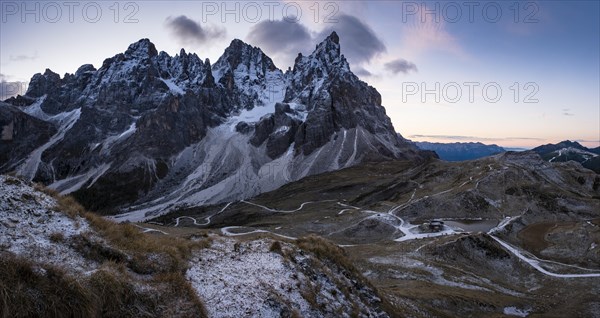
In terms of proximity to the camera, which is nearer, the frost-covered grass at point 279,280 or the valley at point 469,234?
the frost-covered grass at point 279,280

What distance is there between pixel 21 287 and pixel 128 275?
410cm

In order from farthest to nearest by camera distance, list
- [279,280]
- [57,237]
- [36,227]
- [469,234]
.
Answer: [469,234] → [279,280] → [36,227] → [57,237]

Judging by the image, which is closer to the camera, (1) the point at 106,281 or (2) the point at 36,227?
(1) the point at 106,281

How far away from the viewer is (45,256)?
1505 cm

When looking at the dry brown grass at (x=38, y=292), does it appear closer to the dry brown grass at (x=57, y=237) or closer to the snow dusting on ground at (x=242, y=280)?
the dry brown grass at (x=57, y=237)

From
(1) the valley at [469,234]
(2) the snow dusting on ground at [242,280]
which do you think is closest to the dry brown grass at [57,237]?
(2) the snow dusting on ground at [242,280]

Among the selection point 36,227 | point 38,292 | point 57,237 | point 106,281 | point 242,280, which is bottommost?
point 242,280

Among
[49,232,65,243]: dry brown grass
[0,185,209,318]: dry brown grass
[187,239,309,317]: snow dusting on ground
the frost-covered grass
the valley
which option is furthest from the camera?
the valley

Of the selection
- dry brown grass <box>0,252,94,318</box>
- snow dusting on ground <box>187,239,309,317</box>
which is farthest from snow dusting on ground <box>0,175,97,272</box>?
snow dusting on ground <box>187,239,309,317</box>

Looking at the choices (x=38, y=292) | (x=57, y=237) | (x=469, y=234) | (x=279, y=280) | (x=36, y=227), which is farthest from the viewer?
(x=469, y=234)

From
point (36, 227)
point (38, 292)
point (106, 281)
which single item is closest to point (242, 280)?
point (106, 281)

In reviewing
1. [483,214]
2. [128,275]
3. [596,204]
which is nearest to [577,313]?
[128,275]

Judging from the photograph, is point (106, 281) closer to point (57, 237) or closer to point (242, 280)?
point (57, 237)

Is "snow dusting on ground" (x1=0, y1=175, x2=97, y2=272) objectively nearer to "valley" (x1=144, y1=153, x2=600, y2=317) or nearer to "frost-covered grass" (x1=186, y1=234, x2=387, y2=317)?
"frost-covered grass" (x1=186, y1=234, x2=387, y2=317)
